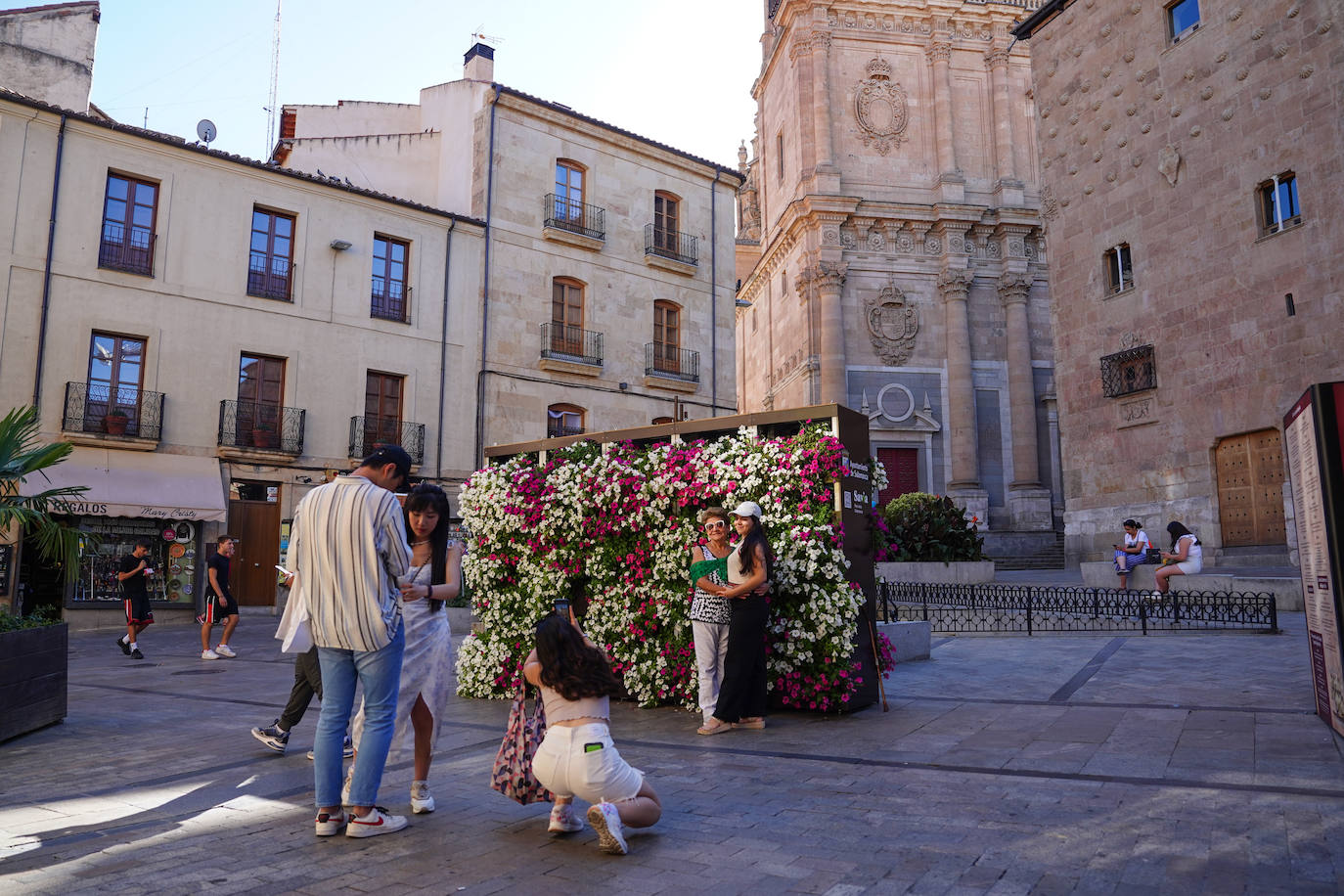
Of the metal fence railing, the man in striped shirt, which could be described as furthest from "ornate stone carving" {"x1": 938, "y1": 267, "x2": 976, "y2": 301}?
the man in striped shirt

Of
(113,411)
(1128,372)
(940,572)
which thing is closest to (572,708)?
(940,572)

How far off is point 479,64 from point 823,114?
15.3m

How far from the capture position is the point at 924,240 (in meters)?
37.2

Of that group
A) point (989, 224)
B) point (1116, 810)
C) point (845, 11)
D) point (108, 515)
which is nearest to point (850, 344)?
point (989, 224)

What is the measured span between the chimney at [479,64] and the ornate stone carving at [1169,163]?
60.1ft

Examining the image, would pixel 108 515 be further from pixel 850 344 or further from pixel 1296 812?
pixel 850 344

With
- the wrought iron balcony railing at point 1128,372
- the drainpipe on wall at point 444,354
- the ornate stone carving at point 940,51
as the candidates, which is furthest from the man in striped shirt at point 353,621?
the ornate stone carving at point 940,51

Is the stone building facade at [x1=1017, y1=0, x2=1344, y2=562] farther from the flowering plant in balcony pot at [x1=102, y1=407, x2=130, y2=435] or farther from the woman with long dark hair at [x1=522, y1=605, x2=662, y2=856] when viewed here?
the flowering plant in balcony pot at [x1=102, y1=407, x2=130, y2=435]

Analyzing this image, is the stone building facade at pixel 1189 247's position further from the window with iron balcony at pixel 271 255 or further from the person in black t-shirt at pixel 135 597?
the person in black t-shirt at pixel 135 597

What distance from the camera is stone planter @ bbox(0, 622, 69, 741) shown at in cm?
688

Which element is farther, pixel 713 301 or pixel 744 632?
pixel 713 301

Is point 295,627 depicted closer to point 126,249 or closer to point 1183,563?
point 1183,563

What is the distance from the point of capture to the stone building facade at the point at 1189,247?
1736 centimetres

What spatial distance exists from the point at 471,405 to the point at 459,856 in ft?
68.9
